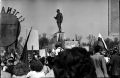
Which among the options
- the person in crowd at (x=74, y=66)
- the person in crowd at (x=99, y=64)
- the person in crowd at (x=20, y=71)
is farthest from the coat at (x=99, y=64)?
the person in crowd at (x=74, y=66)

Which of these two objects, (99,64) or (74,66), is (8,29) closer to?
(99,64)

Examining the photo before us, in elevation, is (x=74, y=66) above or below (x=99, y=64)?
above

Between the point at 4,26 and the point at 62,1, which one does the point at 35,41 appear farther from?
the point at 62,1

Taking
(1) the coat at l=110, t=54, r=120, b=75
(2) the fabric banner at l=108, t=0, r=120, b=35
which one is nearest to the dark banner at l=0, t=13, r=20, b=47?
(1) the coat at l=110, t=54, r=120, b=75

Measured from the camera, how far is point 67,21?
70500 mm

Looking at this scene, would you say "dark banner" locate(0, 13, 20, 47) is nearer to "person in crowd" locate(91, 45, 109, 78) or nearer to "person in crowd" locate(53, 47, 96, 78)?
"person in crowd" locate(91, 45, 109, 78)

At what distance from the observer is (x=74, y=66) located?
3344 mm

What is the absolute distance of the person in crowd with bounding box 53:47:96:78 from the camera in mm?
3342

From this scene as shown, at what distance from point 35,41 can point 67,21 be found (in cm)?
6121

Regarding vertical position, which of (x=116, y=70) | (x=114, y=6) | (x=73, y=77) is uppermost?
(x=114, y=6)

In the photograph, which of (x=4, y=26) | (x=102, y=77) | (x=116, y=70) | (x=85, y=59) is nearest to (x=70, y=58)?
(x=85, y=59)

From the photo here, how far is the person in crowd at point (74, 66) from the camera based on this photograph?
3.34 meters

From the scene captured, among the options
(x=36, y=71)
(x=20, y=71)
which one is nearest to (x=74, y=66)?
(x=20, y=71)

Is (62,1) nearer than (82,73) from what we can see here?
No
